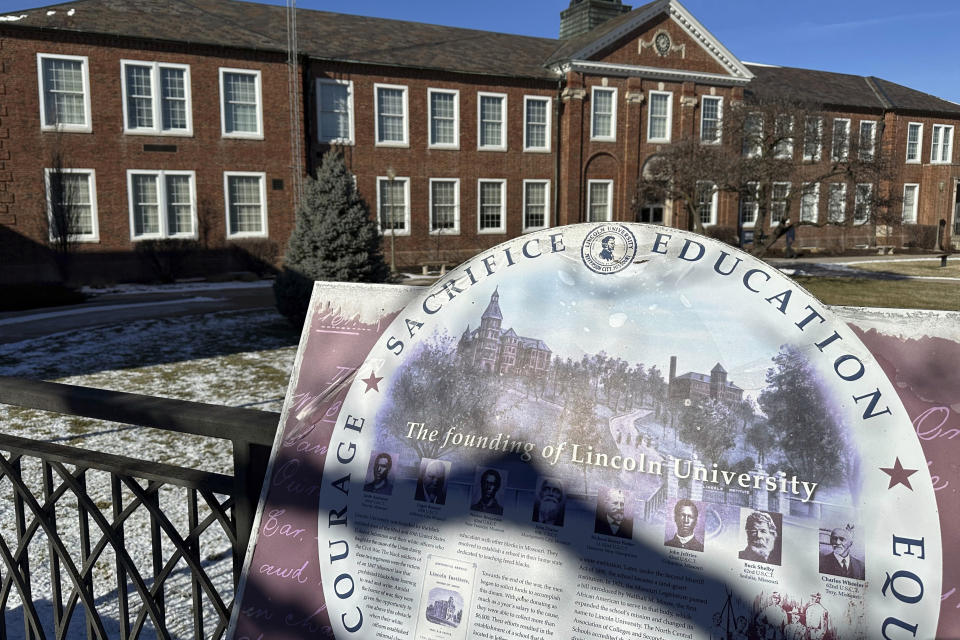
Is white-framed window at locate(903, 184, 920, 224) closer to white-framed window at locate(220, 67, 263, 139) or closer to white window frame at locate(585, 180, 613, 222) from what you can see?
white window frame at locate(585, 180, 613, 222)

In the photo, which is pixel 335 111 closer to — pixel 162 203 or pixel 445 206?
pixel 445 206

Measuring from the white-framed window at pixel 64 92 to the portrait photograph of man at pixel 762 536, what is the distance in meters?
25.1

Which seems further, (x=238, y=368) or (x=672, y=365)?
(x=238, y=368)

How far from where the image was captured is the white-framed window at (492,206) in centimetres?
2894

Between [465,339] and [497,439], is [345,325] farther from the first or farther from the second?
[497,439]

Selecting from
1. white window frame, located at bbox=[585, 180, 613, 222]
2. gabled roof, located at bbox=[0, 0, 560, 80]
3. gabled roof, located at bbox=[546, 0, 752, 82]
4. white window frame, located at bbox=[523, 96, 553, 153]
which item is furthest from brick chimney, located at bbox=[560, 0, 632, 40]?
white window frame, located at bbox=[585, 180, 613, 222]

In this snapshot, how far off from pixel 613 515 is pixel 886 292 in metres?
20.4

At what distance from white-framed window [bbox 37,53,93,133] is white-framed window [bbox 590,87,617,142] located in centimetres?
1932

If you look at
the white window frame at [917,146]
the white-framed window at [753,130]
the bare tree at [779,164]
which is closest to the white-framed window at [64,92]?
the bare tree at [779,164]

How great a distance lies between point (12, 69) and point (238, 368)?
669 inches

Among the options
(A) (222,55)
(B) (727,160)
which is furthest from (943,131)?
(A) (222,55)

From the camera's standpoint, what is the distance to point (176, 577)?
4.61 metres

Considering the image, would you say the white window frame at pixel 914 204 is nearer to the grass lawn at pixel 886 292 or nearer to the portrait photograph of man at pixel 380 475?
the grass lawn at pixel 886 292

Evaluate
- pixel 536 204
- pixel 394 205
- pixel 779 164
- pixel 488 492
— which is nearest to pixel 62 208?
pixel 394 205
